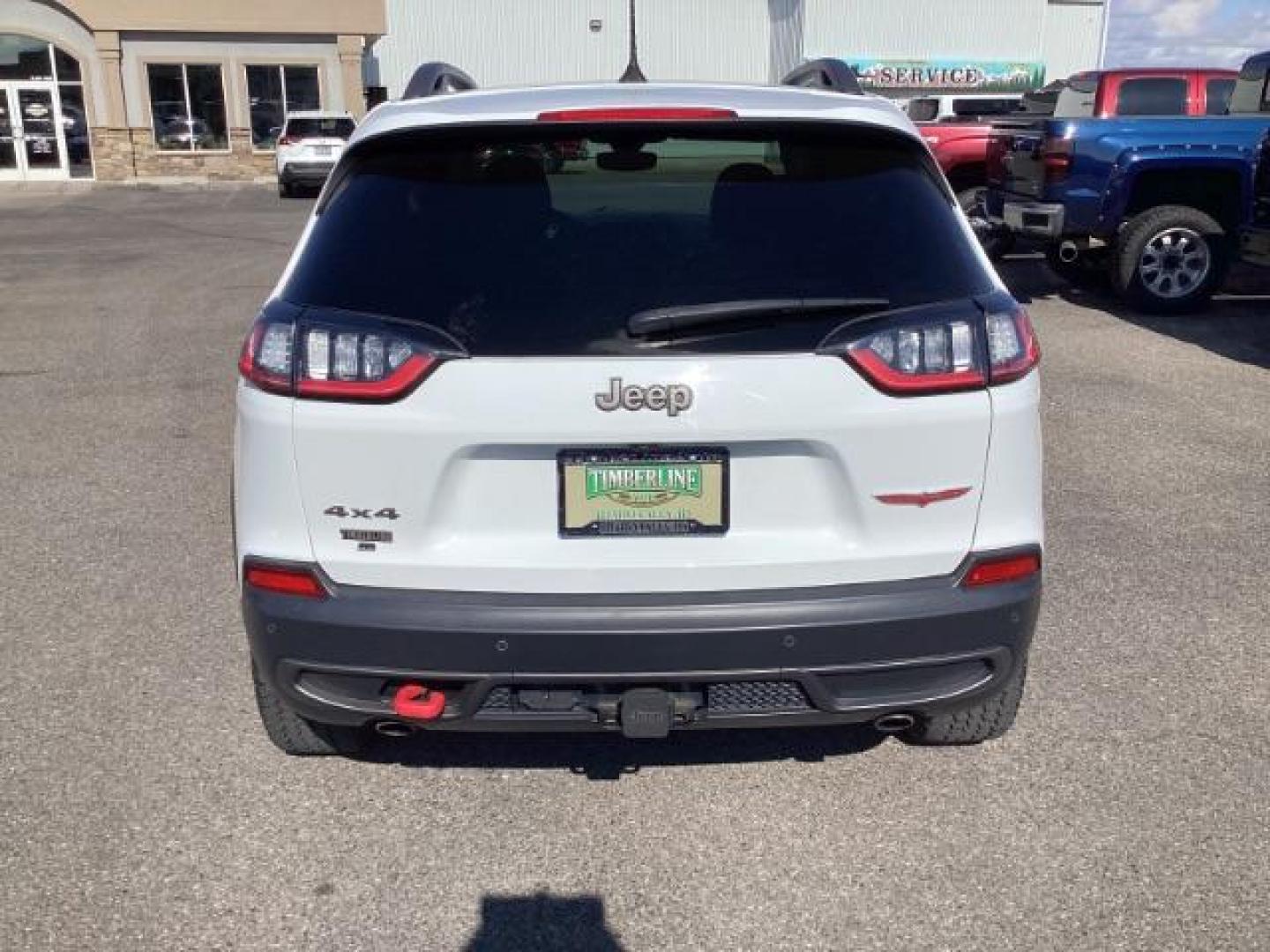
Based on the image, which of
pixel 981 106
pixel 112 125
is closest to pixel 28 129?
pixel 112 125

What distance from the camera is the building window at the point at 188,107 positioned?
31.8 metres

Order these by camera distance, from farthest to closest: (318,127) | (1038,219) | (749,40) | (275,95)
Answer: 1. (749,40)
2. (275,95)
3. (318,127)
4. (1038,219)

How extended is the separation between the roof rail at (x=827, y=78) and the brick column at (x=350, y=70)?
30248 millimetres

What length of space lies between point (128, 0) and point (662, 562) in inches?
1295

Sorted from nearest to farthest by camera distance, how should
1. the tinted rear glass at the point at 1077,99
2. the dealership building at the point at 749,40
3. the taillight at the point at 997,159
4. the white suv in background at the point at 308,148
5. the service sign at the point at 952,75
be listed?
the tinted rear glass at the point at 1077,99 < the taillight at the point at 997,159 < the white suv in background at the point at 308,148 < the dealership building at the point at 749,40 < the service sign at the point at 952,75

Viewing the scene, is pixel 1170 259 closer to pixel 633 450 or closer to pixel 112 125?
pixel 633 450

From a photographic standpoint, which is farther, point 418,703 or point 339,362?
point 418,703

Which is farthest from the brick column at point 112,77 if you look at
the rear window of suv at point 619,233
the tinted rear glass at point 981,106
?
the rear window of suv at point 619,233

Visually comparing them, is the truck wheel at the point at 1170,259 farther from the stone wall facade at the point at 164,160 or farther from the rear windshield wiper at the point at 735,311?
the stone wall facade at the point at 164,160

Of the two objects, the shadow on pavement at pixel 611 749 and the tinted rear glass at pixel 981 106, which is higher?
the tinted rear glass at pixel 981 106

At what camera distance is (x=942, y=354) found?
8.82ft

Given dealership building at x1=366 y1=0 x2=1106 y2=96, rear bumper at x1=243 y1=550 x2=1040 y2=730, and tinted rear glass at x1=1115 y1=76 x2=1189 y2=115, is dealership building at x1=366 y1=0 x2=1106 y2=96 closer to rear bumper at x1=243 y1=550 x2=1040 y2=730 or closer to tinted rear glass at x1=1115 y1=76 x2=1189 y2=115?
tinted rear glass at x1=1115 y1=76 x2=1189 y2=115

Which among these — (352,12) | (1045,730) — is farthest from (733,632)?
(352,12)

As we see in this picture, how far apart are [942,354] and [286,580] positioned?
155 centimetres
